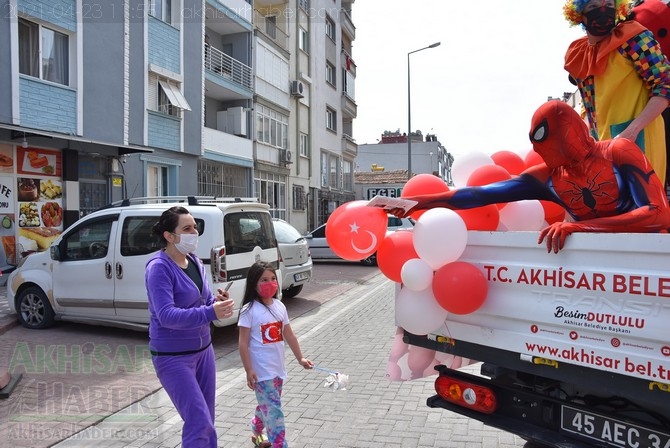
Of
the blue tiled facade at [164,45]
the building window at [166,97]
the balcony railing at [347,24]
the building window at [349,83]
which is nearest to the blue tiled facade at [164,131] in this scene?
the building window at [166,97]

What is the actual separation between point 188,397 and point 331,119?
31671 millimetres

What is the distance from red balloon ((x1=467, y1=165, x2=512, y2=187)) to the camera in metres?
3.42

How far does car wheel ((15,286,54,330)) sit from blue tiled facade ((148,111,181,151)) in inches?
349

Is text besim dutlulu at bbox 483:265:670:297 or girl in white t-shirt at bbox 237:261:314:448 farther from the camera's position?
girl in white t-shirt at bbox 237:261:314:448

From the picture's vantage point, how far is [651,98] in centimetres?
327

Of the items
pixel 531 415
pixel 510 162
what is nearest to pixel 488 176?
pixel 510 162

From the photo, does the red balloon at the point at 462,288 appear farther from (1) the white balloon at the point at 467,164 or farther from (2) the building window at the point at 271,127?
(2) the building window at the point at 271,127

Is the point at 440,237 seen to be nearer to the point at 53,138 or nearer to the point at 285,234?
the point at 285,234

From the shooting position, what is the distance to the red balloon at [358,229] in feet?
10.7

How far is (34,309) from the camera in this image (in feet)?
25.9

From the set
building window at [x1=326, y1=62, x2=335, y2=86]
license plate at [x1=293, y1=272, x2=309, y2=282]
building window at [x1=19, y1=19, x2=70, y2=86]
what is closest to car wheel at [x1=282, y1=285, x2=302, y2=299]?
license plate at [x1=293, y1=272, x2=309, y2=282]

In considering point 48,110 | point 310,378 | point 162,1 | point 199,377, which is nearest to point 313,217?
point 162,1

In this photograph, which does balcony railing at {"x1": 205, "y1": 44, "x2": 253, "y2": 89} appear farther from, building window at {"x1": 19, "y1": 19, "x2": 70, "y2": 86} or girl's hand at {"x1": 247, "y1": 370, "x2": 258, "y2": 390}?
girl's hand at {"x1": 247, "y1": 370, "x2": 258, "y2": 390}

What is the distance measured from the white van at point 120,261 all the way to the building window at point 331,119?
2554 centimetres
